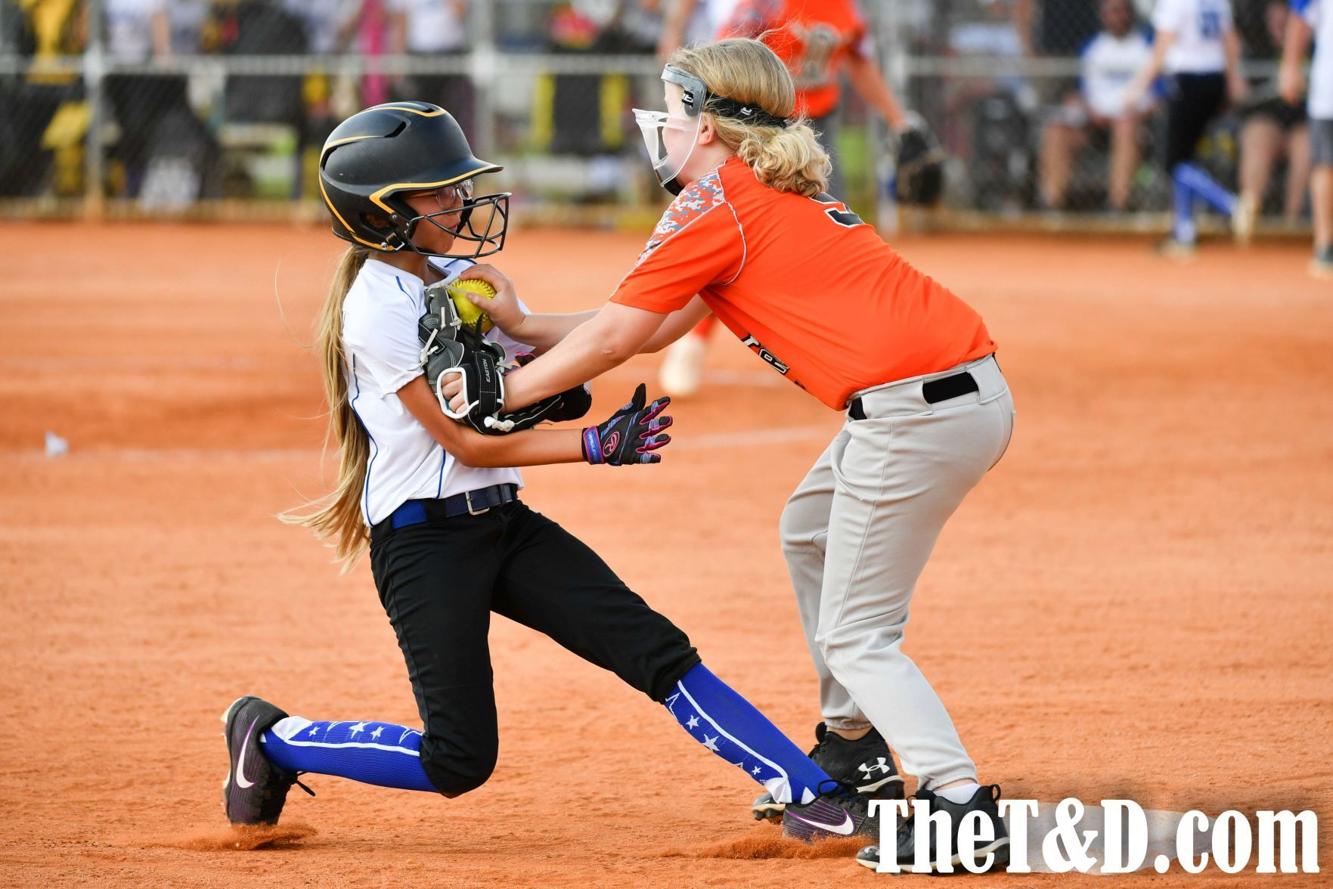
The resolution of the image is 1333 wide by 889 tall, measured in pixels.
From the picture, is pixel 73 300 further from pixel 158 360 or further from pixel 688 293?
pixel 688 293

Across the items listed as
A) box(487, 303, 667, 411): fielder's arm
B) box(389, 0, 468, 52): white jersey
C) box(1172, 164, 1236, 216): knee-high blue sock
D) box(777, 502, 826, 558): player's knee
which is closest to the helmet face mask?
box(487, 303, 667, 411): fielder's arm

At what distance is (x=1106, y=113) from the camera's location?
1759cm

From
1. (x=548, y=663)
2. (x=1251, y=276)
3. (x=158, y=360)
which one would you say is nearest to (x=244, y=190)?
(x=158, y=360)

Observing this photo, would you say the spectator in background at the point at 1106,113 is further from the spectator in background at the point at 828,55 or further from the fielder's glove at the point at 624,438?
the fielder's glove at the point at 624,438

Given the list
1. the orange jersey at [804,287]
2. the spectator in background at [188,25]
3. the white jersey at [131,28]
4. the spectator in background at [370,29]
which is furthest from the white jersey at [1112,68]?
the orange jersey at [804,287]

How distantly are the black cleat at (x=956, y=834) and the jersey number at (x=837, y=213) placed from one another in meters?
1.27

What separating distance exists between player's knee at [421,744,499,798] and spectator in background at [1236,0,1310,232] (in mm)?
14389

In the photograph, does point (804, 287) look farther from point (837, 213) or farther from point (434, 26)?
point (434, 26)

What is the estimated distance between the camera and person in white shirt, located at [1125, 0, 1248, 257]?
51.3 feet

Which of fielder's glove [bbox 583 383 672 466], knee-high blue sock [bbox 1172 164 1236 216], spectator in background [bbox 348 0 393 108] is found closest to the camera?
fielder's glove [bbox 583 383 672 466]

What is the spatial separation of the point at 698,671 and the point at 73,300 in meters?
11.5

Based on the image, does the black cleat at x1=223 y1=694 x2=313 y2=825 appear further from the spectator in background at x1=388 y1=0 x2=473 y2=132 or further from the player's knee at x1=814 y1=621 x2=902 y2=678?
the spectator in background at x1=388 y1=0 x2=473 y2=132

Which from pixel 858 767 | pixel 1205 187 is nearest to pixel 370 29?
pixel 1205 187

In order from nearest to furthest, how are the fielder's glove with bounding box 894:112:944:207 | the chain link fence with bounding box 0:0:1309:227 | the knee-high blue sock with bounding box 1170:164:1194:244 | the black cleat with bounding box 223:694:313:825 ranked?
the black cleat with bounding box 223:694:313:825
the fielder's glove with bounding box 894:112:944:207
the knee-high blue sock with bounding box 1170:164:1194:244
the chain link fence with bounding box 0:0:1309:227
